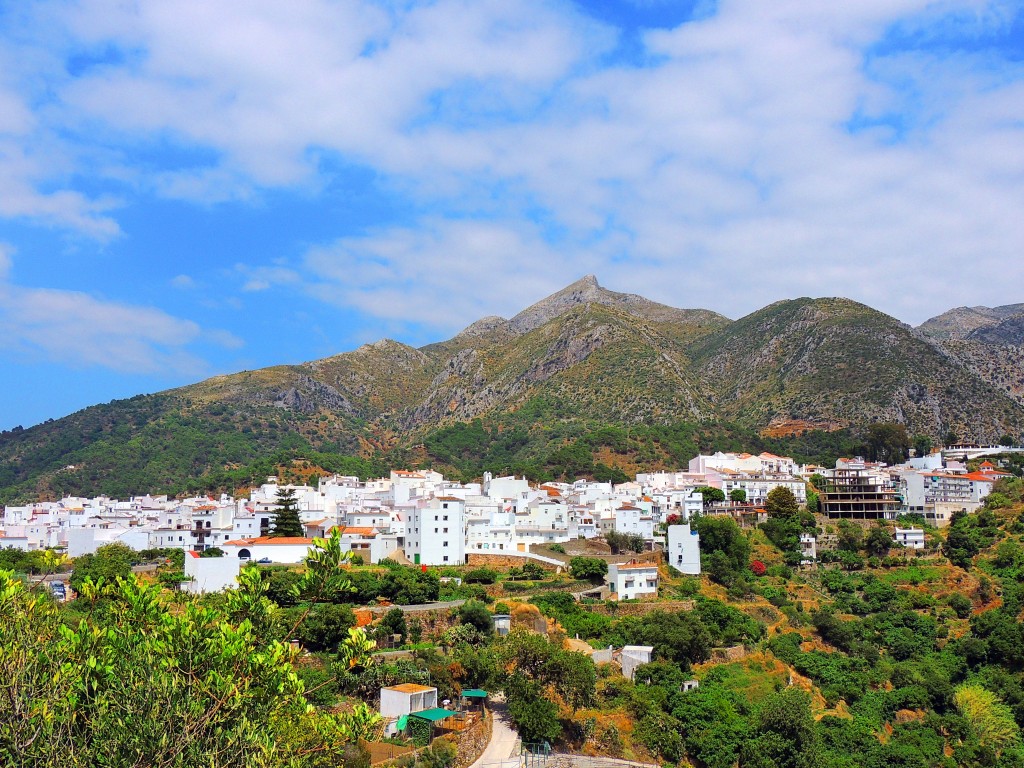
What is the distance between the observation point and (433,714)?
25.0 metres

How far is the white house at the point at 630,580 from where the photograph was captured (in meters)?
40.4

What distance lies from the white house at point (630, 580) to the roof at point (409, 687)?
1514cm

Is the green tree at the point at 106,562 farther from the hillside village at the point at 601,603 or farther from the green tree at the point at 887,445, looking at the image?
the green tree at the point at 887,445

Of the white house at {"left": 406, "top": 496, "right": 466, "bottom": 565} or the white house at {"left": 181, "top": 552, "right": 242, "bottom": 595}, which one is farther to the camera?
the white house at {"left": 406, "top": 496, "right": 466, "bottom": 565}

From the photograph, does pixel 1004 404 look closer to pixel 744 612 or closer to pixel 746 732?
pixel 744 612

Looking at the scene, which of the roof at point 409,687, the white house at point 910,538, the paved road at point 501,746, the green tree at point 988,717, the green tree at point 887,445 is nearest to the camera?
the paved road at point 501,746

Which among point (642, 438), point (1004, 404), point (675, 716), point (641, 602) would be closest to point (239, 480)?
point (642, 438)

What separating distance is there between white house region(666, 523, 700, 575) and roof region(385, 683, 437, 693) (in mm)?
21930

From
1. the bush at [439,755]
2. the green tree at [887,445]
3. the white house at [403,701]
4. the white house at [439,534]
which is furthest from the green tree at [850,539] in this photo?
the bush at [439,755]

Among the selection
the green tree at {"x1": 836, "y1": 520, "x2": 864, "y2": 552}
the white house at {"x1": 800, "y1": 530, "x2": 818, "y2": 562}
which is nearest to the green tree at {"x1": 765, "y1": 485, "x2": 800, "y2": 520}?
the white house at {"x1": 800, "y1": 530, "x2": 818, "y2": 562}

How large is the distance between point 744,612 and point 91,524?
36.2 meters

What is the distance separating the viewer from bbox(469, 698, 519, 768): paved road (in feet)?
77.9

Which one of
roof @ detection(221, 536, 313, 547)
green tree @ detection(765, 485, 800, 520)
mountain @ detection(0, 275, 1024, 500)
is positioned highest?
mountain @ detection(0, 275, 1024, 500)

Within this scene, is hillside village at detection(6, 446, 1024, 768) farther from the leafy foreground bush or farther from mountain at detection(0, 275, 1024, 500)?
mountain at detection(0, 275, 1024, 500)
